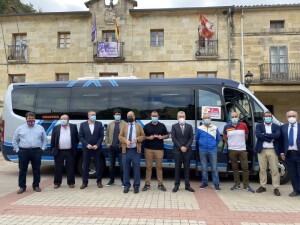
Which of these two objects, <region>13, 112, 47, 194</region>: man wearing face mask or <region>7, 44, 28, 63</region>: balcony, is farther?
<region>7, 44, 28, 63</region>: balcony

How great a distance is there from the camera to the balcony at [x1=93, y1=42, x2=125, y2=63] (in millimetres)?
18609

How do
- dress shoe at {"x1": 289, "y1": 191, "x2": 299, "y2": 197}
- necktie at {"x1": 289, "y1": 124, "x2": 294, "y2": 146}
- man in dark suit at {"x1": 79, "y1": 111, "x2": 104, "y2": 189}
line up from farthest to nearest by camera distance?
man in dark suit at {"x1": 79, "y1": 111, "x2": 104, "y2": 189}, necktie at {"x1": 289, "y1": 124, "x2": 294, "y2": 146}, dress shoe at {"x1": 289, "y1": 191, "x2": 299, "y2": 197}

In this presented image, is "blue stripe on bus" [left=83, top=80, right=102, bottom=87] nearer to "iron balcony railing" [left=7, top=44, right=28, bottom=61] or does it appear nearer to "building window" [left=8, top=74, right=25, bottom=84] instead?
"iron balcony railing" [left=7, top=44, right=28, bottom=61]

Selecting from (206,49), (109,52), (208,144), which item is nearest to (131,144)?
(208,144)

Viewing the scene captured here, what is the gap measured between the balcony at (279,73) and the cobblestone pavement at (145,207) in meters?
11.7

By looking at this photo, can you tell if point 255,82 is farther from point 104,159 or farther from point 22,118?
point 22,118

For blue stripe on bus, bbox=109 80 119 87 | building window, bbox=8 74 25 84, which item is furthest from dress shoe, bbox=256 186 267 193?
building window, bbox=8 74 25 84

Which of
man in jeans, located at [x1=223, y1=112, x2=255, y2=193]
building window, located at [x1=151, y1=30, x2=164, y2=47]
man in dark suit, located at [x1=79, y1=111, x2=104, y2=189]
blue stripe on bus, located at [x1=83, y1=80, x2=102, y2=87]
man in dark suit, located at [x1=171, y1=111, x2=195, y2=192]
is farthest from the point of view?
building window, located at [x1=151, y1=30, x2=164, y2=47]

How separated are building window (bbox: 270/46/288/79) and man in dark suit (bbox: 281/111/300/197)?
12136 millimetres

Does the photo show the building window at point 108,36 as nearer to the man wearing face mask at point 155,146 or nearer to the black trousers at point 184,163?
the man wearing face mask at point 155,146

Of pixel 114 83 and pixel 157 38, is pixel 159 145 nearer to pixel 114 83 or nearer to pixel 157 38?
pixel 114 83

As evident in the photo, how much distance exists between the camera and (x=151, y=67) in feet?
61.6

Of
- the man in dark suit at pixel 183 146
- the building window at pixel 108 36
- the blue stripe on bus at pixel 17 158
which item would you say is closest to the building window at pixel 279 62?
the building window at pixel 108 36

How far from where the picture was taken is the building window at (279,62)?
58.3ft
